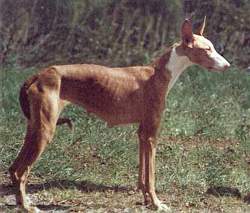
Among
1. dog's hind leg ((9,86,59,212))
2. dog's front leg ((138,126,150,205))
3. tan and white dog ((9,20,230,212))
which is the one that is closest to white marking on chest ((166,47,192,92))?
tan and white dog ((9,20,230,212))

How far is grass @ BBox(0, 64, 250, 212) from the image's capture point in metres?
6.27

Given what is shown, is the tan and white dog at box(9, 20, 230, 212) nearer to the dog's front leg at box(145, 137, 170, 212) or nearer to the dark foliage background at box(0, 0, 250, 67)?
the dog's front leg at box(145, 137, 170, 212)

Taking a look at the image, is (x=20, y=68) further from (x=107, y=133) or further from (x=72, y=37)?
(x=107, y=133)

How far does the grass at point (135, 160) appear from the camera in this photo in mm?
6273

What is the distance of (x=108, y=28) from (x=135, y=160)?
6.09 metres

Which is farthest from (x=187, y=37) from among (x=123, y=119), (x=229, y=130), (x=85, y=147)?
(x=229, y=130)

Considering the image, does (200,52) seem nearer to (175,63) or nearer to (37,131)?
(175,63)

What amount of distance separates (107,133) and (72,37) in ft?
17.2

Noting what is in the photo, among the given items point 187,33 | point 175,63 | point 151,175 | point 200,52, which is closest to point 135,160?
point 151,175

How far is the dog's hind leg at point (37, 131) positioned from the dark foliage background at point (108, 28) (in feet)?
21.8

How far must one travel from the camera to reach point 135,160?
7152 millimetres

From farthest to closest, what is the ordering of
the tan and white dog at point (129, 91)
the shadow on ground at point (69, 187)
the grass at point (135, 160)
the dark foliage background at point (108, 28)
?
1. the dark foliage background at point (108, 28)
2. the shadow on ground at point (69, 187)
3. the grass at point (135, 160)
4. the tan and white dog at point (129, 91)

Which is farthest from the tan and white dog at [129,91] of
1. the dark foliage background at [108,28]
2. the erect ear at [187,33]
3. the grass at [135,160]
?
the dark foliage background at [108,28]

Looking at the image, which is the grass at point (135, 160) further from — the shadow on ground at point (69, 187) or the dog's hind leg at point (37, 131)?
the dog's hind leg at point (37, 131)
